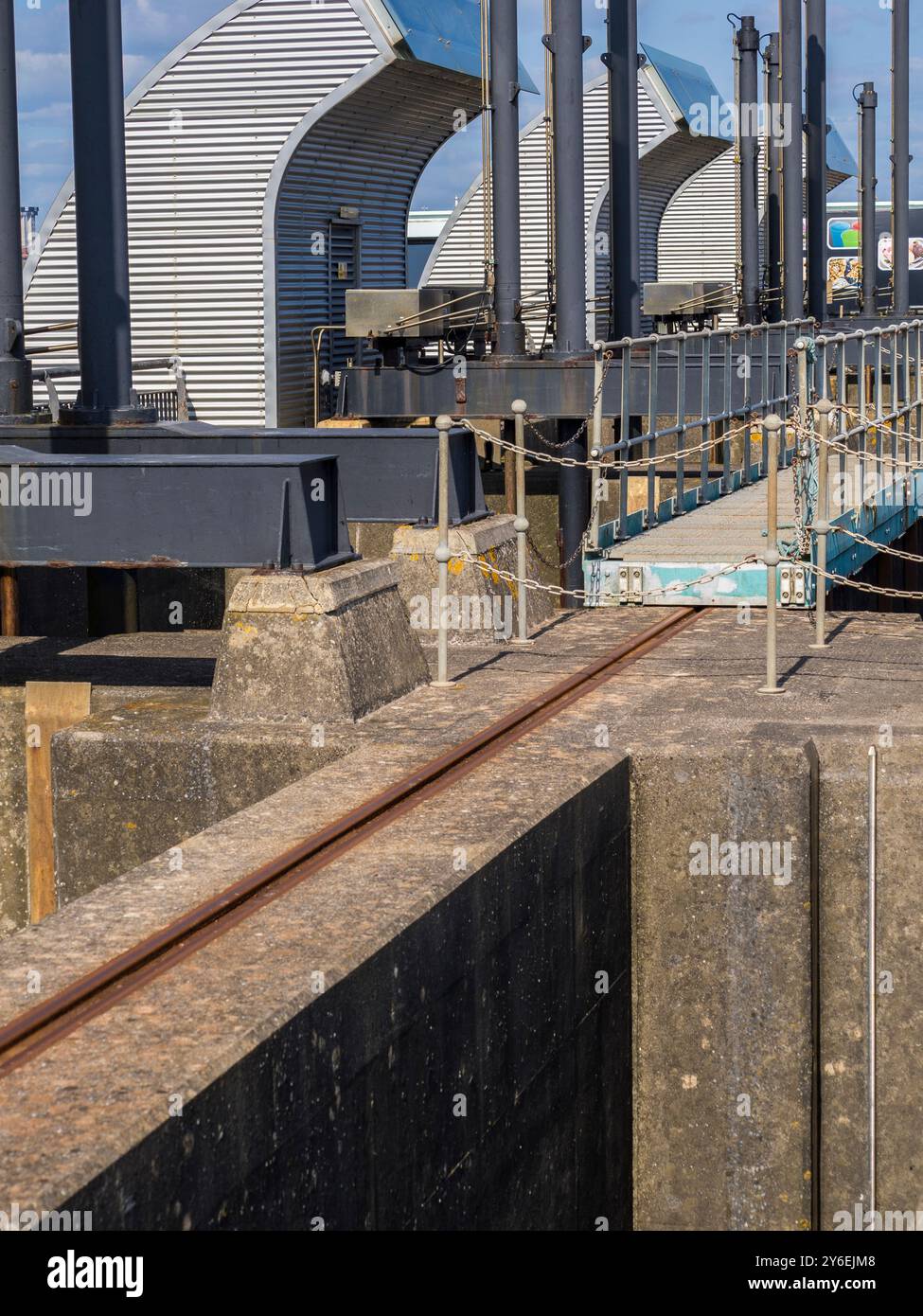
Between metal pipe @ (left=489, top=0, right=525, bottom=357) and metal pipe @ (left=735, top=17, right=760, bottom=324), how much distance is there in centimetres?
1479

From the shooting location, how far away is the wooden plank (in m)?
10.5

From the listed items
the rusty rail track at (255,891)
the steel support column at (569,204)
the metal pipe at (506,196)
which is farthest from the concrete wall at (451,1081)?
the metal pipe at (506,196)

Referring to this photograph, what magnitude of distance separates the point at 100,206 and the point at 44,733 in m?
4.25

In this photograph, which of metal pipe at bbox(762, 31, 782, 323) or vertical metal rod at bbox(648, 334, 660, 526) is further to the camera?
metal pipe at bbox(762, 31, 782, 323)

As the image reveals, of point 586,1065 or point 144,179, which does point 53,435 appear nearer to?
point 586,1065

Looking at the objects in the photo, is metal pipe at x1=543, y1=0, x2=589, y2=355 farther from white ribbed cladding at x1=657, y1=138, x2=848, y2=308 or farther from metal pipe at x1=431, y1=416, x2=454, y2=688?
white ribbed cladding at x1=657, y1=138, x2=848, y2=308

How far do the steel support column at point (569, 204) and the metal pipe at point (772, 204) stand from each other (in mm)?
21613

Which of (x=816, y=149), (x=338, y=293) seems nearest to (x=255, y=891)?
(x=338, y=293)

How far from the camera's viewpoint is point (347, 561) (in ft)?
33.7

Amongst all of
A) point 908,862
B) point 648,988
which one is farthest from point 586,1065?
point 908,862

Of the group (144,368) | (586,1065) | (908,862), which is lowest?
(586,1065)

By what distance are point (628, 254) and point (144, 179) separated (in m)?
6.80

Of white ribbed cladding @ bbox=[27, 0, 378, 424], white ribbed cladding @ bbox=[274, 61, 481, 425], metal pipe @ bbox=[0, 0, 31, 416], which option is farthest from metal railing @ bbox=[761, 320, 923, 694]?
white ribbed cladding @ bbox=[27, 0, 378, 424]

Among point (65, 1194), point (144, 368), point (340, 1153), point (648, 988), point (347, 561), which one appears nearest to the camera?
point (65, 1194)
